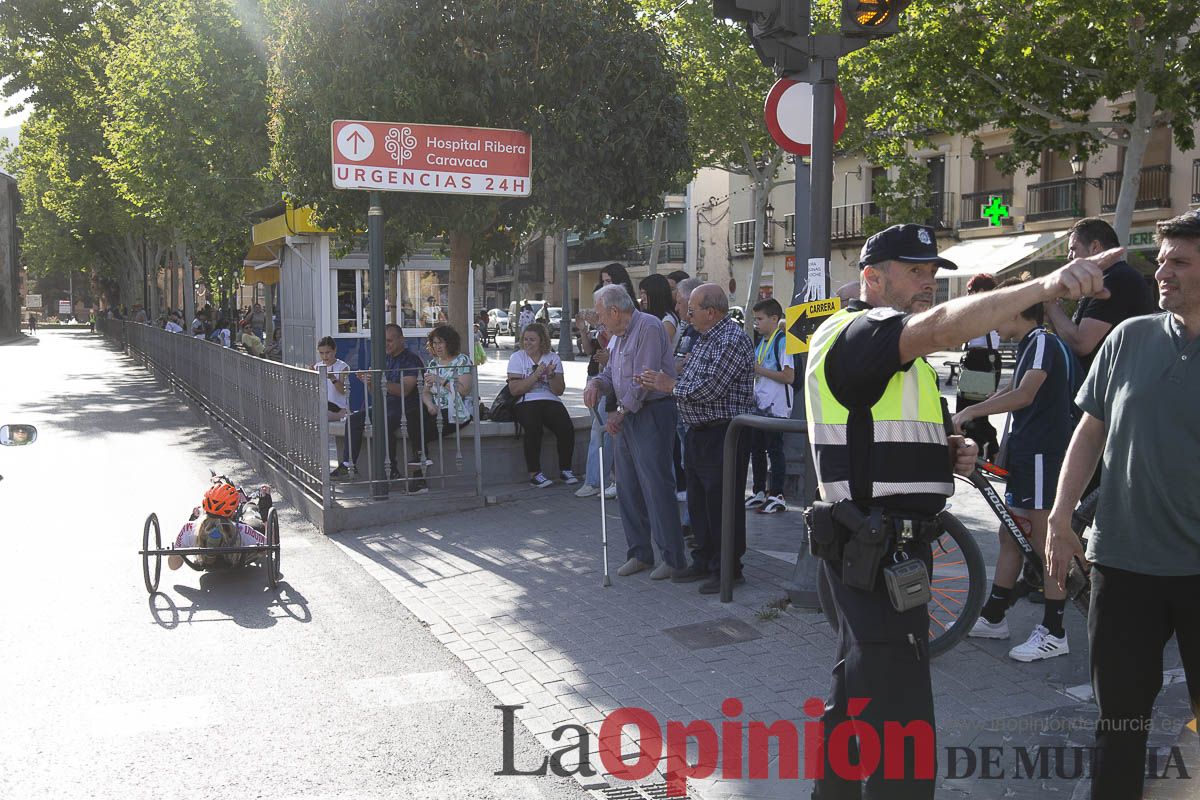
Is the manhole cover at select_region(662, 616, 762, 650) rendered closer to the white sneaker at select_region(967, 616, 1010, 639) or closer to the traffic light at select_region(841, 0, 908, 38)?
the white sneaker at select_region(967, 616, 1010, 639)

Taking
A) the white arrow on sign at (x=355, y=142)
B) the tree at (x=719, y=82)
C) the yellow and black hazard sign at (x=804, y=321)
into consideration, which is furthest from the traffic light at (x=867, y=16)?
the tree at (x=719, y=82)

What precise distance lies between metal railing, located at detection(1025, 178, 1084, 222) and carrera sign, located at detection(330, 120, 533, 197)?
25.3 metres

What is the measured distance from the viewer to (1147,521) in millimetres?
3188

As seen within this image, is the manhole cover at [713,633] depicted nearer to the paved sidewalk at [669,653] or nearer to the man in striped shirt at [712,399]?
the paved sidewalk at [669,653]

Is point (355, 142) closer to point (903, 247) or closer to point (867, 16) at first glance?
point (867, 16)

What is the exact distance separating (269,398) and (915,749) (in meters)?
9.29

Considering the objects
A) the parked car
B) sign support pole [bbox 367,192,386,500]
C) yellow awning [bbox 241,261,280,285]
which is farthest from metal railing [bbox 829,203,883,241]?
sign support pole [bbox 367,192,386,500]

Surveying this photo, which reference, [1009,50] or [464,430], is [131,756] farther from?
[1009,50]

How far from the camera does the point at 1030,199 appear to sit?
111 ft

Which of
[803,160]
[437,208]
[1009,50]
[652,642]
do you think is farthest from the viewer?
[1009,50]

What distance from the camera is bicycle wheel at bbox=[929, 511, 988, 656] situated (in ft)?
17.0

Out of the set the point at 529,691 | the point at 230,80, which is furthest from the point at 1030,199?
the point at 529,691

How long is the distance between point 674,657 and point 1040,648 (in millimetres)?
1645

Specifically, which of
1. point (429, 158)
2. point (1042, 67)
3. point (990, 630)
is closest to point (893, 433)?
point (990, 630)
